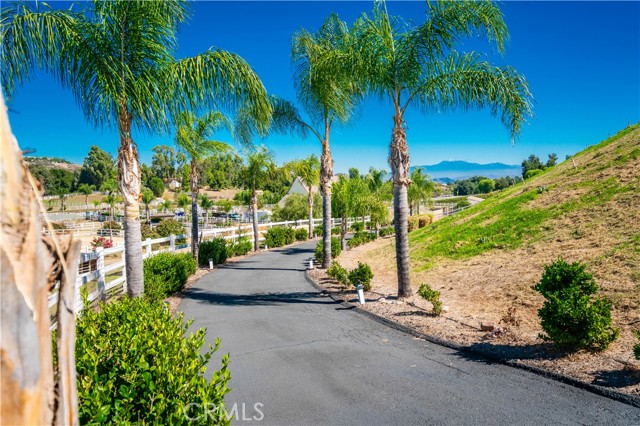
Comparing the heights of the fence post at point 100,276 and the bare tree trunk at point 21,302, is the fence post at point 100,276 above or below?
below

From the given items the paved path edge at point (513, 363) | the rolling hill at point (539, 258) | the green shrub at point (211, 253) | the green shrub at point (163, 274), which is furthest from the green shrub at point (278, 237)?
the paved path edge at point (513, 363)

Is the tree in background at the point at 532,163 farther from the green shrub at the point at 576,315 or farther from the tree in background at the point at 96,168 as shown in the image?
the tree in background at the point at 96,168

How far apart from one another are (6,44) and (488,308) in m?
11.2

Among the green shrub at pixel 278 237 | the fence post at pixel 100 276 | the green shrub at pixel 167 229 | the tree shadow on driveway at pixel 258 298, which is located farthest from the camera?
the green shrub at pixel 167 229

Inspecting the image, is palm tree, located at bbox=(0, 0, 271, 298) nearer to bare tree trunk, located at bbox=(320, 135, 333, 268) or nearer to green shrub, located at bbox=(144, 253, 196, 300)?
green shrub, located at bbox=(144, 253, 196, 300)

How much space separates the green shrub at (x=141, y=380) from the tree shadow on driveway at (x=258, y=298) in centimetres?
711

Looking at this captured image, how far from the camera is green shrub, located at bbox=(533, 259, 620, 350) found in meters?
5.68

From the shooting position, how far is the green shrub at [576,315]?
5676mm

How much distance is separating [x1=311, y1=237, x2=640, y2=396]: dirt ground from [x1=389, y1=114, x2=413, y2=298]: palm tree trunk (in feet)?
2.41

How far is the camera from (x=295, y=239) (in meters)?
31.7

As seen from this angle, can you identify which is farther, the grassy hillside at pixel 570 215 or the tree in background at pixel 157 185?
the tree in background at pixel 157 185

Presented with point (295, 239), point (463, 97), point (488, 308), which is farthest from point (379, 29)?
point (295, 239)

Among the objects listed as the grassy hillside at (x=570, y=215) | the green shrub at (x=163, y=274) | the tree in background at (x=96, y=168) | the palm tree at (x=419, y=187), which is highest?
the tree in background at (x=96, y=168)

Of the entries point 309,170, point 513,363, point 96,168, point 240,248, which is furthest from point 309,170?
point 96,168
